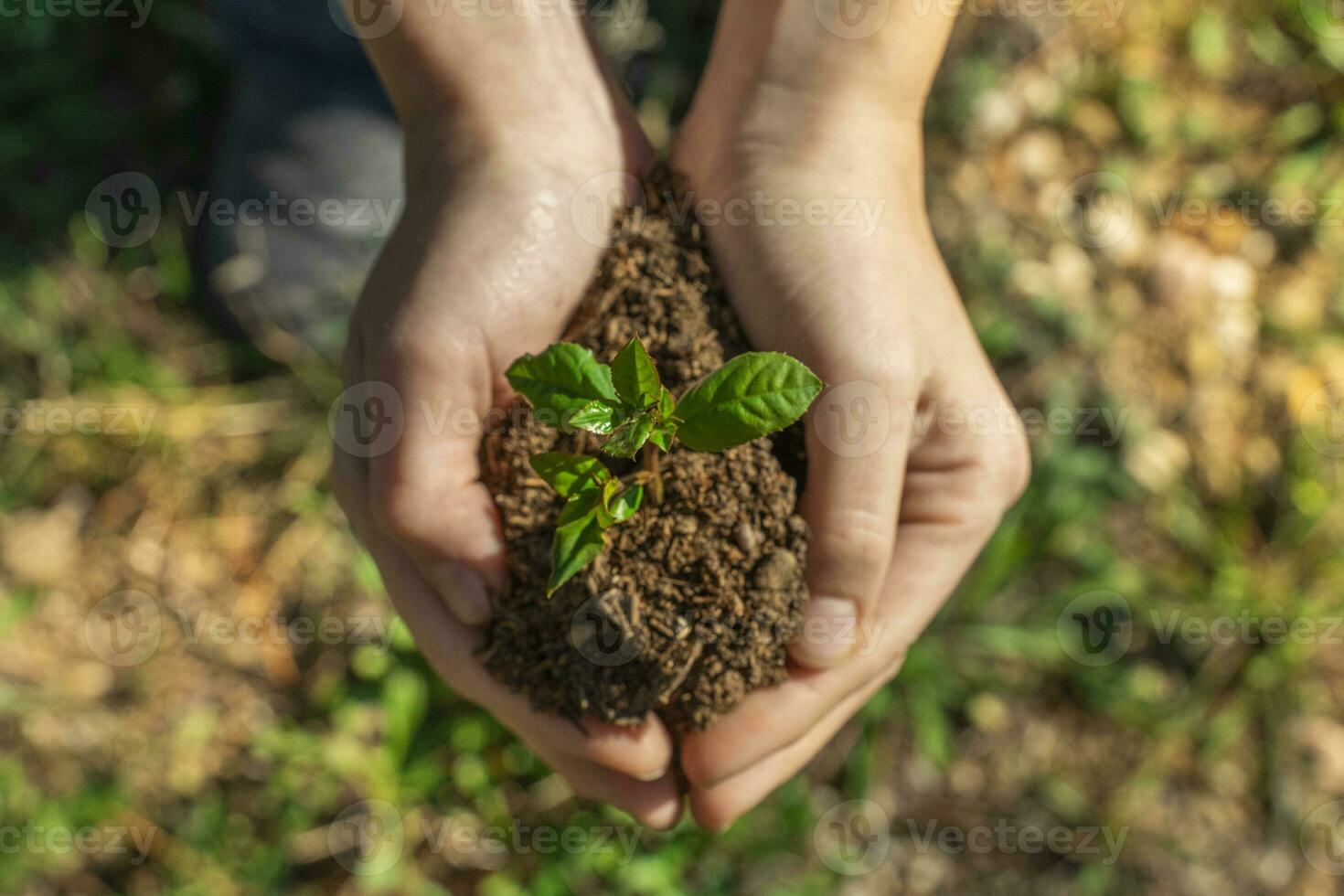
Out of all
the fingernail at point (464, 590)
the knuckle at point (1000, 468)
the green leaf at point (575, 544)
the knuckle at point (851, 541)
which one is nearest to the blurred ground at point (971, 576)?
the knuckle at point (1000, 468)

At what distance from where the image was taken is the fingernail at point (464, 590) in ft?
7.00

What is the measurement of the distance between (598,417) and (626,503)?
0.21 metres

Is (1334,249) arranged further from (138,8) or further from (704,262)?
(138,8)

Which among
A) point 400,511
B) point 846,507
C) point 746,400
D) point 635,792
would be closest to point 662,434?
point 746,400

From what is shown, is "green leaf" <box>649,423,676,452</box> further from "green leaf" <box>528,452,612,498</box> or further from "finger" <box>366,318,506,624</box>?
"finger" <box>366,318,506,624</box>

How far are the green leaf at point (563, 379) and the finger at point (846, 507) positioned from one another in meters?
0.59

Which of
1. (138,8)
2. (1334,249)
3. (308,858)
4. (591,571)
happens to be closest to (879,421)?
(591,571)

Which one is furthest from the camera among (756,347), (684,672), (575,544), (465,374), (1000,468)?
(1000,468)

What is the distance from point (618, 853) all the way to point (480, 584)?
115 centimetres

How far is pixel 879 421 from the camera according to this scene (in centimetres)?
218

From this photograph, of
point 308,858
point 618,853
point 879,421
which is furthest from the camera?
point 308,858

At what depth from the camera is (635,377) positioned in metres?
1.70

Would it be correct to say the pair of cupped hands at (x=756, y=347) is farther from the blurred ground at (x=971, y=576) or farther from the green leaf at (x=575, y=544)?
the blurred ground at (x=971, y=576)

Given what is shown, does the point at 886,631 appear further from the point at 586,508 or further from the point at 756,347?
the point at 586,508
